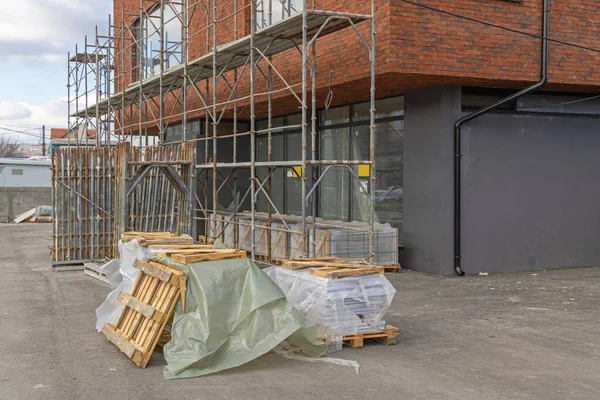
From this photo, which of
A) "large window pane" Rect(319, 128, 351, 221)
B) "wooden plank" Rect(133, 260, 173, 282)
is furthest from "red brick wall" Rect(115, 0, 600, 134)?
"wooden plank" Rect(133, 260, 173, 282)

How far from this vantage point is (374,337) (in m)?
8.23

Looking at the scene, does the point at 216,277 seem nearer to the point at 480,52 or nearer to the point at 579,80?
the point at 480,52

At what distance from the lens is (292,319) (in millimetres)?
7391

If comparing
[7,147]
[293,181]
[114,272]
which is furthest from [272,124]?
[7,147]

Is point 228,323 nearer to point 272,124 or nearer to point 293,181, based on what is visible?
point 293,181

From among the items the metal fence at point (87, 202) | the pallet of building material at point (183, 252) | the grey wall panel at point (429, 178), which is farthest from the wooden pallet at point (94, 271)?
the grey wall panel at point (429, 178)

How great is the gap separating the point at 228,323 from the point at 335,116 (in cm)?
1029

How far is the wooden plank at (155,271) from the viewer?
299 inches

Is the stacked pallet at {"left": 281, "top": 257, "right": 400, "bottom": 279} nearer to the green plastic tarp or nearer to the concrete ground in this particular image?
the green plastic tarp

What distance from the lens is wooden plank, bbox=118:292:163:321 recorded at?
7477mm

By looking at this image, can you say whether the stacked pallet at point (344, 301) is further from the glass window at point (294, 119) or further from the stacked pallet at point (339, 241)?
the glass window at point (294, 119)

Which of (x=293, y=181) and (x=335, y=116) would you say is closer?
(x=335, y=116)

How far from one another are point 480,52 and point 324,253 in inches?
192

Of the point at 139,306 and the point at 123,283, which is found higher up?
the point at 123,283
